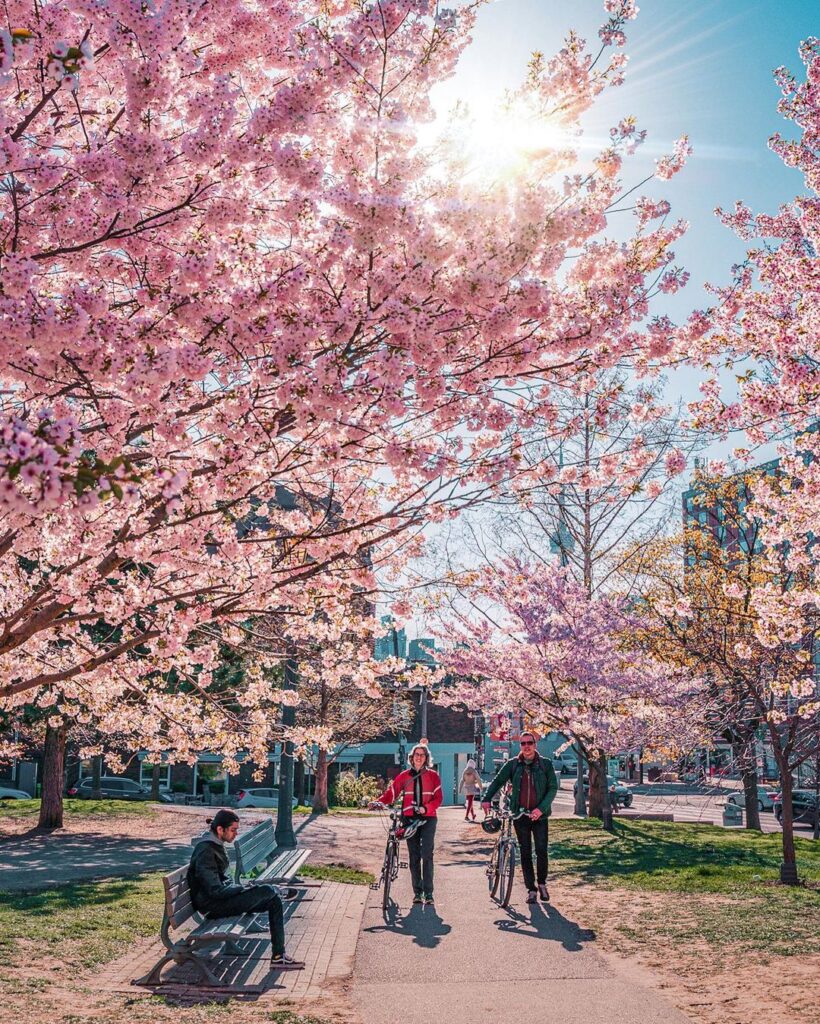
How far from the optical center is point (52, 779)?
24.4m

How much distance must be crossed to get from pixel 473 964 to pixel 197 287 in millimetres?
5633

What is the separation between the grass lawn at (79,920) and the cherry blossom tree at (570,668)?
30.4 feet

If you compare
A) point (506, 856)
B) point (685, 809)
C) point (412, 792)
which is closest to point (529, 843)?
point (506, 856)

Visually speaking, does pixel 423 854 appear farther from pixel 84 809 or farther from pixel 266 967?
pixel 84 809

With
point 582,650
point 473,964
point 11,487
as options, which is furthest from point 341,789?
point 11,487

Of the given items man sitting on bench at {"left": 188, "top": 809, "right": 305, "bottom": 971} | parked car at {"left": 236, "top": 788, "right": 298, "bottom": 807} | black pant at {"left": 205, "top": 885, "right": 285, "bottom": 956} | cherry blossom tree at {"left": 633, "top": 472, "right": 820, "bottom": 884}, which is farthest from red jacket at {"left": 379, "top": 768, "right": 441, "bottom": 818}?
parked car at {"left": 236, "top": 788, "right": 298, "bottom": 807}

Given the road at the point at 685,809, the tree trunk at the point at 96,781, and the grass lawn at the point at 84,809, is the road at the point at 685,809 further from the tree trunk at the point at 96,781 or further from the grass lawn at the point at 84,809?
the tree trunk at the point at 96,781

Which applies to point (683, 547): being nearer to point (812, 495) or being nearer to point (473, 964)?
point (812, 495)

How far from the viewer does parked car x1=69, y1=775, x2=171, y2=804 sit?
42625mm

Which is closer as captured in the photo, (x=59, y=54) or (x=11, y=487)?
(x=11, y=487)

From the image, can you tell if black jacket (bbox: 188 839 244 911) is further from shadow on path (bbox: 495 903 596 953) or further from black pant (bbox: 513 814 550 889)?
black pant (bbox: 513 814 550 889)

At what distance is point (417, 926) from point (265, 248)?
21.9 feet

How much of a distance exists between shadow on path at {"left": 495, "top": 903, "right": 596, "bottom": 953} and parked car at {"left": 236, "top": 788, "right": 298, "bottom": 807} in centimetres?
3461

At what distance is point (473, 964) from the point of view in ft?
25.6
